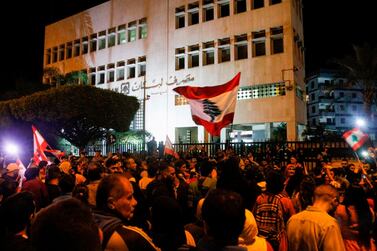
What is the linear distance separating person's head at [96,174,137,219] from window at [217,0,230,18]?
31.1 metres

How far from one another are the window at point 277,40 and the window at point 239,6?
3691 millimetres

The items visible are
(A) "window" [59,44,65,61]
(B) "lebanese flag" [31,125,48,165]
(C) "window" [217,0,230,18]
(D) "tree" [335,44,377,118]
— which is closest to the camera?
(B) "lebanese flag" [31,125,48,165]

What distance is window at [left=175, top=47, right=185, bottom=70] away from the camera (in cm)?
3416

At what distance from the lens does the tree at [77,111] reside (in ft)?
93.0

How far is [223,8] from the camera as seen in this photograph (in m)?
32.3

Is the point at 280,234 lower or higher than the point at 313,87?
lower

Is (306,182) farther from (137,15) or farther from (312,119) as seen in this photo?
(312,119)

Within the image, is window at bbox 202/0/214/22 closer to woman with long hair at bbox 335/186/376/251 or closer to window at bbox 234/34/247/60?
window at bbox 234/34/247/60

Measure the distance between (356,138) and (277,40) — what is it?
23789 mm

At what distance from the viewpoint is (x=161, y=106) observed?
34.4 m

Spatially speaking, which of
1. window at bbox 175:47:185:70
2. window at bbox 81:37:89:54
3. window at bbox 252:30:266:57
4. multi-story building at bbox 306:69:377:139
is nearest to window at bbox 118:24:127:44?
window at bbox 81:37:89:54

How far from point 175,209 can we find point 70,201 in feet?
4.25

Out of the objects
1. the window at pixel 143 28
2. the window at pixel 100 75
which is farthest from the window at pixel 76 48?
the window at pixel 143 28

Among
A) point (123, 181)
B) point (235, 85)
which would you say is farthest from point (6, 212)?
point (235, 85)
